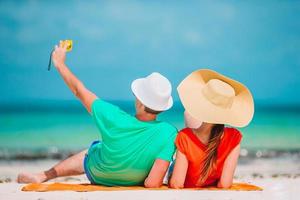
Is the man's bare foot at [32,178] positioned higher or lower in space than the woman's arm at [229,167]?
lower

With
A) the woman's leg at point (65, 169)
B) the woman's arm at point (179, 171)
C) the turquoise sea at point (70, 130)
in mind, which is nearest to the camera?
the woman's arm at point (179, 171)

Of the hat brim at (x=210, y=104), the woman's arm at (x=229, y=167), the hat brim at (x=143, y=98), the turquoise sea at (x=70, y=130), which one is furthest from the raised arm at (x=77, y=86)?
the turquoise sea at (x=70, y=130)

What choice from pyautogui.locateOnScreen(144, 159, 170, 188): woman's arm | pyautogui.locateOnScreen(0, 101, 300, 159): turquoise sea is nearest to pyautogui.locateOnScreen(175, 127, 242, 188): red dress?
pyautogui.locateOnScreen(144, 159, 170, 188): woman's arm

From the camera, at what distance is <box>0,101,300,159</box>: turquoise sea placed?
27.0ft

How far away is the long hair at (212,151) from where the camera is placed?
3.38 metres

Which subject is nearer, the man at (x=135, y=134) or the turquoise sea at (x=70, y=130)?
the man at (x=135, y=134)

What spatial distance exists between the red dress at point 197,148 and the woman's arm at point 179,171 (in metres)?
0.03

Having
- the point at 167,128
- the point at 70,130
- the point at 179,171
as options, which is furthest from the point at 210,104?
the point at 70,130

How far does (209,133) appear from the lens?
11.2 ft

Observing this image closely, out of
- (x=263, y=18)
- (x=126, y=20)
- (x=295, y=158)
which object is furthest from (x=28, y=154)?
(x=263, y=18)

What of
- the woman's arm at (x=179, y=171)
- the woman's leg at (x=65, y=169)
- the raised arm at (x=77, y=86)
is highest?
the raised arm at (x=77, y=86)

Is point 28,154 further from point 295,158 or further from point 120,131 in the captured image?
point 120,131

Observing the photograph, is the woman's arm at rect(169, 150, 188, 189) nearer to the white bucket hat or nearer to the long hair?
the long hair

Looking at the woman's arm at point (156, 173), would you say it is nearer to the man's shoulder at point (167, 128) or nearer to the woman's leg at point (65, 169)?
the man's shoulder at point (167, 128)
